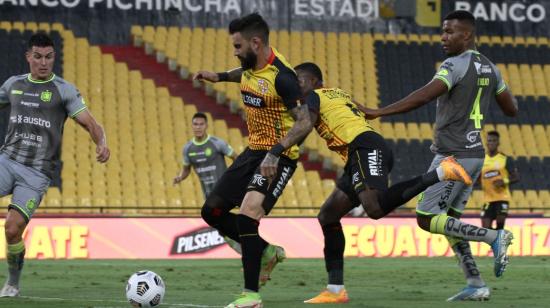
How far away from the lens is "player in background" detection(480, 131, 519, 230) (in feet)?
71.5

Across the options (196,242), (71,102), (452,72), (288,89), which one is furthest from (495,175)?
(288,89)

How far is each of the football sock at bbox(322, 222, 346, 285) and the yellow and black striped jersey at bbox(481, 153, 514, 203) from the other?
12079mm

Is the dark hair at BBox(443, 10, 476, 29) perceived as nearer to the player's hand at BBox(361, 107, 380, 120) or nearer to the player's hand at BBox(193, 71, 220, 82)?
the player's hand at BBox(361, 107, 380, 120)

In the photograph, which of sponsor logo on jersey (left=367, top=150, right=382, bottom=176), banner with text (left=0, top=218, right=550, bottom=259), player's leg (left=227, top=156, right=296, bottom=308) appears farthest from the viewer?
banner with text (left=0, top=218, right=550, bottom=259)

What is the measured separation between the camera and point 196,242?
2112cm

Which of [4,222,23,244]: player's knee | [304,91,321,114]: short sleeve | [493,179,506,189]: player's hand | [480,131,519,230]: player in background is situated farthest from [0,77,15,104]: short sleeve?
[493,179,506,189]: player's hand

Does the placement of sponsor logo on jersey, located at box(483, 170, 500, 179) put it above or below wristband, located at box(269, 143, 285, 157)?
below

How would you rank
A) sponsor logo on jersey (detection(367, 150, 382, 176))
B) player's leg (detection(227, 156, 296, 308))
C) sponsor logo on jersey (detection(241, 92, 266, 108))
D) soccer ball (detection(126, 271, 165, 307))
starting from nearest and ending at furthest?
player's leg (detection(227, 156, 296, 308)) < soccer ball (detection(126, 271, 165, 307)) < sponsor logo on jersey (detection(241, 92, 266, 108)) < sponsor logo on jersey (detection(367, 150, 382, 176))

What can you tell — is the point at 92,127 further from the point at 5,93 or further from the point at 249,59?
the point at 249,59

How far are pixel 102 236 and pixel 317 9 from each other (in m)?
12.8

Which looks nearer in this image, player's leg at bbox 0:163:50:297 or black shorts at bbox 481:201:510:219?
player's leg at bbox 0:163:50:297

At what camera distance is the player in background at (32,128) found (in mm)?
10539

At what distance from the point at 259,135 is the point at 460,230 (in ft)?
6.26

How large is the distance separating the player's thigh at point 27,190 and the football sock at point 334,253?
2673 millimetres
